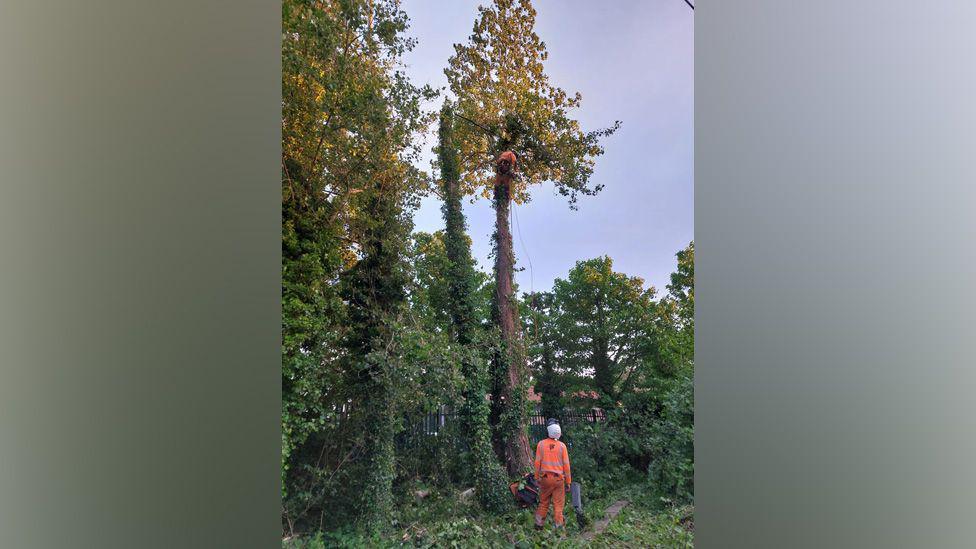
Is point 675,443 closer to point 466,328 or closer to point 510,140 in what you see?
point 466,328

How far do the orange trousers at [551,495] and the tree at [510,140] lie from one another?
0.88ft

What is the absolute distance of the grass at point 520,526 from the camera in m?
2.71

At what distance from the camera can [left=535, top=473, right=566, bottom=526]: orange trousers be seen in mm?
3031

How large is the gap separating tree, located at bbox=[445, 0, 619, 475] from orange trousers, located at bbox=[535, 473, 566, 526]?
267 mm

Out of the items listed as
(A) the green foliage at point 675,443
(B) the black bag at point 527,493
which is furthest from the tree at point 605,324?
(B) the black bag at point 527,493

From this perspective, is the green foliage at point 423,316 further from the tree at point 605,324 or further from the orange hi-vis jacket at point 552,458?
the orange hi-vis jacket at point 552,458

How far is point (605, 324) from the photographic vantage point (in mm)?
3652

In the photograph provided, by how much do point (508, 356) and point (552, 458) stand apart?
916 millimetres

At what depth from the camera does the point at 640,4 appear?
3211mm
